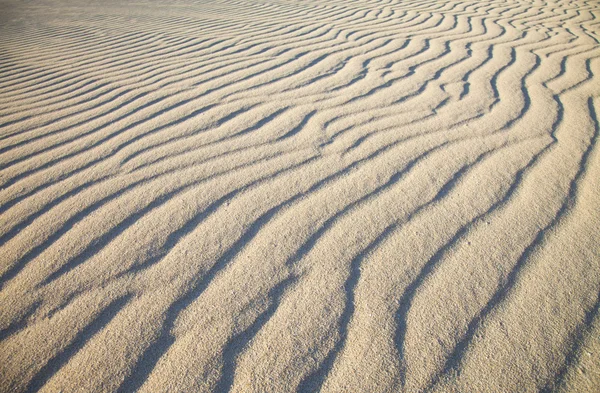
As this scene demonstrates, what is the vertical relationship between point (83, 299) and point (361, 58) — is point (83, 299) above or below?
below

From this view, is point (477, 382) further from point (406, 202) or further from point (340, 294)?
point (406, 202)

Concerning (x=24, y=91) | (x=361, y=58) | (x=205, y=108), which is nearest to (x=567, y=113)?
(x=361, y=58)

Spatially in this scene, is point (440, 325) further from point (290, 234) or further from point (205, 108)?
point (205, 108)

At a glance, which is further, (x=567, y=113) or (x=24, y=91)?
(x=24, y=91)

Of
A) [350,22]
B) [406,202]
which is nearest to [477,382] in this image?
[406,202]

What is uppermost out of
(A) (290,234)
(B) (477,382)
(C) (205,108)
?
(C) (205,108)

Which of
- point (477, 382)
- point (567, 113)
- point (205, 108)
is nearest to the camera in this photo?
point (477, 382)

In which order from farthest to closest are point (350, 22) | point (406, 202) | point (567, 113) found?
point (350, 22) < point (567, 113) < point (406, 202)
